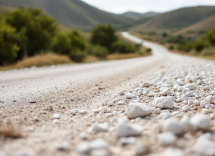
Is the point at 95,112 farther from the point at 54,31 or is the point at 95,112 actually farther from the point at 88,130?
the point at 54,31

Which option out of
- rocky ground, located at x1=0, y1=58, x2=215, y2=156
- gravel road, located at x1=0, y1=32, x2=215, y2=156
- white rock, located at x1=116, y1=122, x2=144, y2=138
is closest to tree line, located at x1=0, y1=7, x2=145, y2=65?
gravel road, located at x1=0, y1=32, x2=215, y2=156

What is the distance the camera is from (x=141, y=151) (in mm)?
1504

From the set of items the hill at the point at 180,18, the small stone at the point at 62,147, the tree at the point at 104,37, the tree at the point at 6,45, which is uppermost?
the hill at the point at 180,18

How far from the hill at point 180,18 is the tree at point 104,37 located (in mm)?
123955

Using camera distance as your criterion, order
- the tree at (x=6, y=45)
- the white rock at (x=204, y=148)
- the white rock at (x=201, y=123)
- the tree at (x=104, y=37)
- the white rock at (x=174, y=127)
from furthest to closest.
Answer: the tree at (x=104, y=37) < the tree at (x=6, y=45) < the white rock at (x=201, y=123) < the white rock at (x=174, y=127) < the white rock at (x=204, y=148)

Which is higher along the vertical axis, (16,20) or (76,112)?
(16,20)

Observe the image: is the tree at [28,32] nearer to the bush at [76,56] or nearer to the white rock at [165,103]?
the bush at [76,56]

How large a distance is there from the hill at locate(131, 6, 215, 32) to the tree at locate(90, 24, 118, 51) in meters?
124

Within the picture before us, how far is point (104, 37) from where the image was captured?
38.9 m

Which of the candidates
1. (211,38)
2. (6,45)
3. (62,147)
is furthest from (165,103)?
(211,38)

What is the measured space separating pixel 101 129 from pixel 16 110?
1.59m

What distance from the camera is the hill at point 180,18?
520ft

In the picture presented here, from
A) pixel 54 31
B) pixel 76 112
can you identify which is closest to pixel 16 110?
pixel 76 112

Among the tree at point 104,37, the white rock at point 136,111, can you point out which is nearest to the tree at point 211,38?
the tree at point 104,37
